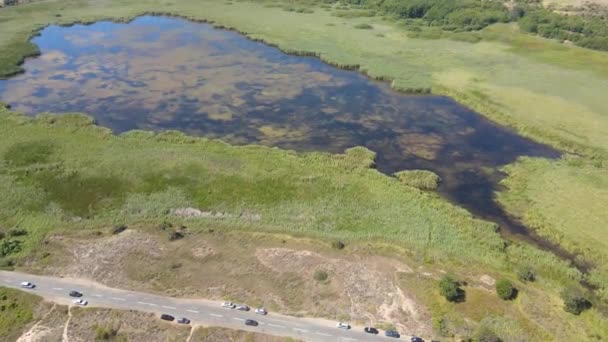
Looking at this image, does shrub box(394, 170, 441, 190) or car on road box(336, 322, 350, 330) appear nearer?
car on road box(336, 322, 350, 330)

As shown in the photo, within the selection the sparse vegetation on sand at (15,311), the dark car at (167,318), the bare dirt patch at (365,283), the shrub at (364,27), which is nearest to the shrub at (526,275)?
the bare dirt patch at (365,283)

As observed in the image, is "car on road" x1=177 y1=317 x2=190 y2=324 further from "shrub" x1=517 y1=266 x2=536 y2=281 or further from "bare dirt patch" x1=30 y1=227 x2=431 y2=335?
"shrub" x1=517 y1=266 x2=536 y2=281

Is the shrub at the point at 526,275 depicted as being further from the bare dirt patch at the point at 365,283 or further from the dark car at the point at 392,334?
the dark car at the point at 392,334

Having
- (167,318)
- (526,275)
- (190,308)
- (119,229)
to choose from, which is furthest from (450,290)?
(119,229)

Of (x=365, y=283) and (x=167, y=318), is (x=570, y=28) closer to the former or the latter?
(x=365, y=283)

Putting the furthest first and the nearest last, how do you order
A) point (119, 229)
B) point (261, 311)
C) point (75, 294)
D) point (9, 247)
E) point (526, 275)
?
point (119, 229) → point (9, 247) → point (526, 275) → point (75, 294) → point (261, 311)

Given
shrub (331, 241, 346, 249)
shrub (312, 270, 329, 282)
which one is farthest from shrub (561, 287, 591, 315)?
shrub (312, 270, 329, 282)
